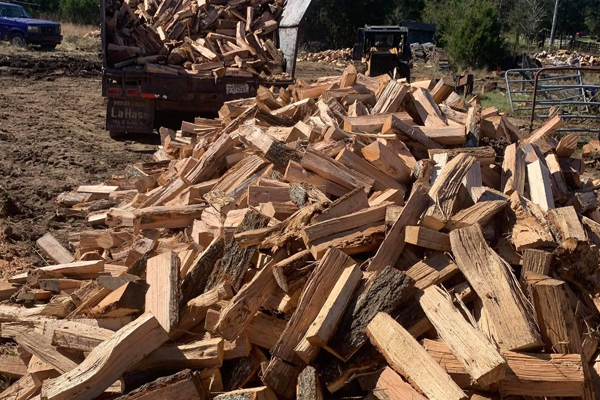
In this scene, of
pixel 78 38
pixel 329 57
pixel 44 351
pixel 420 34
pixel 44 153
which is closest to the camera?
pixel 44 351

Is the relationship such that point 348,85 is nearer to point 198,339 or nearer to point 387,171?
point 387,171

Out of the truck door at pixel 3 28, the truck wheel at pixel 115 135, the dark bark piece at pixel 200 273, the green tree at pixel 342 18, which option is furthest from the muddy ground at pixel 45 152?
the green tree at pixel 342 18

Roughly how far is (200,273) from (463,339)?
1694 millimetres

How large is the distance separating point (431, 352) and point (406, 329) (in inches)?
8.5

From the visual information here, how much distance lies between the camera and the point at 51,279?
4.73 m

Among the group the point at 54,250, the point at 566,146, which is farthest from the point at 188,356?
the point at 566,146

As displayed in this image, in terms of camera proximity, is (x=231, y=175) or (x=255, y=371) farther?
(x=231, y=175)

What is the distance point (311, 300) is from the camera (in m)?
3.42

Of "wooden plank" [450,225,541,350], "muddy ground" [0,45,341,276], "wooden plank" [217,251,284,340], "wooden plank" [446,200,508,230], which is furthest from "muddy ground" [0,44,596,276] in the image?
"wooden plank" [450,225,541,350]

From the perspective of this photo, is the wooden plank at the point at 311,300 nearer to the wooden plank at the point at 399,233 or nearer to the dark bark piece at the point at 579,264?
the wooden plank at the point at 399,233

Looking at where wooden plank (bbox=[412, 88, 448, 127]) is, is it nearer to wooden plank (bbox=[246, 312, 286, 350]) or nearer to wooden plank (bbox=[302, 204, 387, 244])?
wooden plank (bbox=[302, 204, 387, 244])

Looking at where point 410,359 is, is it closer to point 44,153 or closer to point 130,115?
point 44,153

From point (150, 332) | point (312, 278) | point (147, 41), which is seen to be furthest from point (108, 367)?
point (147, 41)

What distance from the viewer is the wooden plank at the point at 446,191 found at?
12.3 feet
